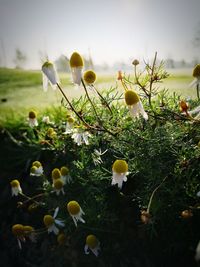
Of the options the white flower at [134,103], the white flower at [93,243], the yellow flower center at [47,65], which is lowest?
the white flower at [93,243]

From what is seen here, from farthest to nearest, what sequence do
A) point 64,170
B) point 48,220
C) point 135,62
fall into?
point 64,170 < point 48,220 < point 135,62

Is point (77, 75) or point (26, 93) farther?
point (26, 93)

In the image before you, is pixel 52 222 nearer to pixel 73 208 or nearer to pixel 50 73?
pixel 73 208

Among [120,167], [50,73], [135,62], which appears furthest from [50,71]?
[120,167]

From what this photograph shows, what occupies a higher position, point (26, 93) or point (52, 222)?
point (26, 93)

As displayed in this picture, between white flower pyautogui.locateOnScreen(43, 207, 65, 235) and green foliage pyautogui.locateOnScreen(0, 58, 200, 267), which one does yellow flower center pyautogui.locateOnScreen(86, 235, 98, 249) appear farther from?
white flower pyautogui.locateOnScreen(43, 207, 65, 235)

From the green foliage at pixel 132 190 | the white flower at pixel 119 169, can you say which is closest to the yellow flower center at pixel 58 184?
the green foliage at pixel 132 190

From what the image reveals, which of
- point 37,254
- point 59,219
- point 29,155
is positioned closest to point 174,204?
point 59,219

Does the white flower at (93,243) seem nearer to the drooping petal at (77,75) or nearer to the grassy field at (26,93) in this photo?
the drooping petal at (77,75)

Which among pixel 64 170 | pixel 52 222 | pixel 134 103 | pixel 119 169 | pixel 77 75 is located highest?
pixel 77 75
